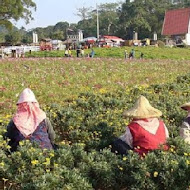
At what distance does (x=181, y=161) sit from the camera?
4.34 meters

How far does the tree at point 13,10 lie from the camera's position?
4550 centimetres

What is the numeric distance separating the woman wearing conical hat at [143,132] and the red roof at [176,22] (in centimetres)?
5654

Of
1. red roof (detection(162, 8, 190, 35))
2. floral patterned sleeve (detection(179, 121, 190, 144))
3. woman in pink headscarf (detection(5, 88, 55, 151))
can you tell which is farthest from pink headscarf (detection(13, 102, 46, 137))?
red roof (detection(162, 8, 190, 35))

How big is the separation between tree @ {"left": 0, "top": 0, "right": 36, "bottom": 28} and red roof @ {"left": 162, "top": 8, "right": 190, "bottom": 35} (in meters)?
20.2

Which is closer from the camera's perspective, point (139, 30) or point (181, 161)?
point (181, 161)

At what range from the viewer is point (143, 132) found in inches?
193

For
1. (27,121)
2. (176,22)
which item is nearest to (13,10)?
(176,22)

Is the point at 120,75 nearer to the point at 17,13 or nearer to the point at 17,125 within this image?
the point at 17,125

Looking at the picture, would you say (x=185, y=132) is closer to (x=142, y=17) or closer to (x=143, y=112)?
(x=143, y=112)

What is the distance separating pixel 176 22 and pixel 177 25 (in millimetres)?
449

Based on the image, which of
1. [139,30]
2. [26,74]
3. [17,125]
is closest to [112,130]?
[17,125]

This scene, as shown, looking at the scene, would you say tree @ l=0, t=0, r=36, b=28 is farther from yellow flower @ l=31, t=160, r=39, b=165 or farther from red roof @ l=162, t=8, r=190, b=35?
yellow flower @ l=31, t=160, r=39, b=165

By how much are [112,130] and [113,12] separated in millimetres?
92880

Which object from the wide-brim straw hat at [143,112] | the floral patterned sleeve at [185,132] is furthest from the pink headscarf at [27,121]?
the floral patterned sleeve at [185,132]
